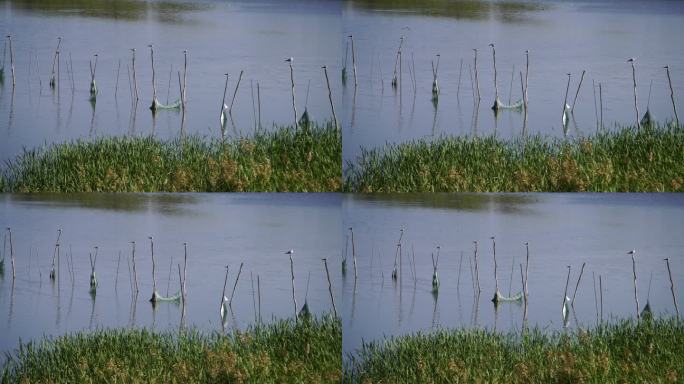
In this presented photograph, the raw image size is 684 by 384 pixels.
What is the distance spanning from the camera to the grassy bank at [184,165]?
560 cm

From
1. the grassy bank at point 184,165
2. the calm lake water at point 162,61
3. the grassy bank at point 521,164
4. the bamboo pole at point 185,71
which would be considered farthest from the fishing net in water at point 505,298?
the bamboo pole at point 185,71

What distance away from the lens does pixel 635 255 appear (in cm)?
559

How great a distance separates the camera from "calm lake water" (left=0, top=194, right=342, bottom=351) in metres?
5.59

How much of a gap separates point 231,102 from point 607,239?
213 centimetres

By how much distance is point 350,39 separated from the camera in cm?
564

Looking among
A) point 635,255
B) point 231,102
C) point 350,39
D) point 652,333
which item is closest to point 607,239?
point 635,255

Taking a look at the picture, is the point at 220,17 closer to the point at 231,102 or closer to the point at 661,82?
the point at 231,102

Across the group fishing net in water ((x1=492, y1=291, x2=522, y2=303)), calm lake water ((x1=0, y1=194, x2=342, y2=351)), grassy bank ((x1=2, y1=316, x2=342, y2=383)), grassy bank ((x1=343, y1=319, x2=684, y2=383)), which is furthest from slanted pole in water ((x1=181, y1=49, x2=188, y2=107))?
fishing net in water ((x1=492, y1=291, x2=522, y2=303))

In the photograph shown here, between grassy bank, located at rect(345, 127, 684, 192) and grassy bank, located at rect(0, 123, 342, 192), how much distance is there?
20 centimetres

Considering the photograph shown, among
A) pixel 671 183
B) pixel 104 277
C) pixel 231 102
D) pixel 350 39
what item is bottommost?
pixel 104 277

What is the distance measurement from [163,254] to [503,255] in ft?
5.94

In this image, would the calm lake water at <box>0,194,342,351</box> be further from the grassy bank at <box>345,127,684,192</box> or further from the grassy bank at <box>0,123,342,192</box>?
the grassy bank at <box>345,127,684,192</box>

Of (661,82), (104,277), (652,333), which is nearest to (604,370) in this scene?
(652,333)

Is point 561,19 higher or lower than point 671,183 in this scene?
higher
